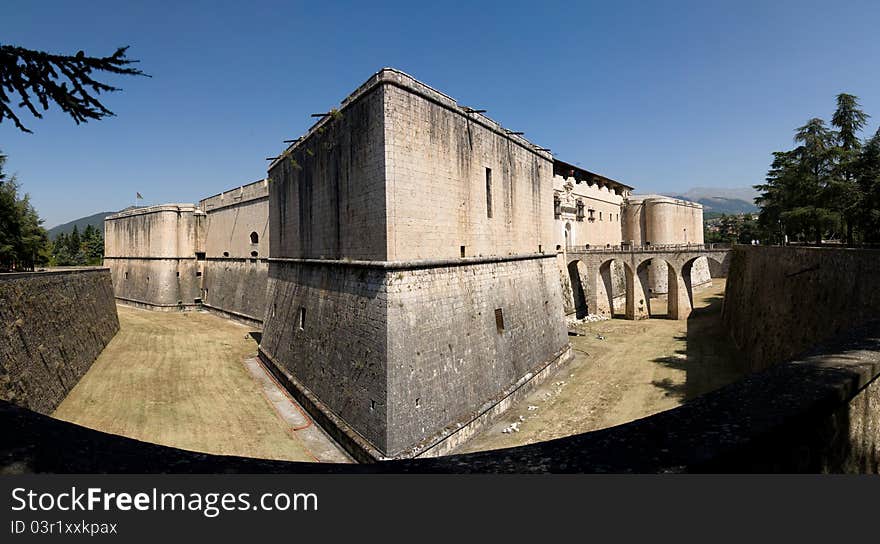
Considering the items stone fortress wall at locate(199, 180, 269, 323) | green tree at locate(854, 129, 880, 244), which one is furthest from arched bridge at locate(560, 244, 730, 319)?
stone fortress wall at locate(199, 180, 269, 323)

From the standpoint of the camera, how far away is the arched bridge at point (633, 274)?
29.7 m

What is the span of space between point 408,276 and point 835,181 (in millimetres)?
22821

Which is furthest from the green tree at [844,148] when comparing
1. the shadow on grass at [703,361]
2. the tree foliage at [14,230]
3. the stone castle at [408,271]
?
the tree foliage at [14,230]

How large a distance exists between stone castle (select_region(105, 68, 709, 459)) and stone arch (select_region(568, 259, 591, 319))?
950cm

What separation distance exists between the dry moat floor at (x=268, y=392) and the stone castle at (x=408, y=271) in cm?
97

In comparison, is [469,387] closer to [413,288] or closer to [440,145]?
[413,288]

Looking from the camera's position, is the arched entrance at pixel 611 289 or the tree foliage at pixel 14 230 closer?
the tree foliage at pixel 14 230

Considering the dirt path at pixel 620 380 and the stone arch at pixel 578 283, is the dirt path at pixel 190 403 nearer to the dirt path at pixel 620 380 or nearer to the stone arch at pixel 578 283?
the dirt path at pixel 620 380

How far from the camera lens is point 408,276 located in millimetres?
11609

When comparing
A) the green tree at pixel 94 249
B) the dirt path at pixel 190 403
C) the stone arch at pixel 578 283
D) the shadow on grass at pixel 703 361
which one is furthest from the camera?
the green tree at pixel 94 249

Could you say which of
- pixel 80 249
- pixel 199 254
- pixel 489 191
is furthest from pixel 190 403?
pixel 80 249

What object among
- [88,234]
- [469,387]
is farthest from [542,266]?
[88,234]

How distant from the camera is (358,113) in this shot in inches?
508
